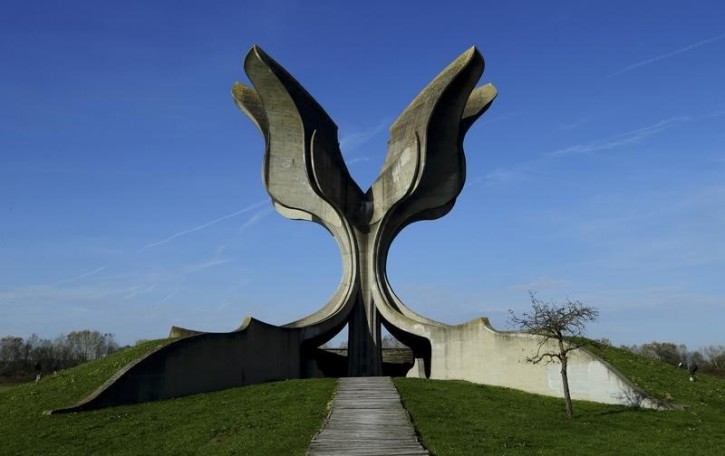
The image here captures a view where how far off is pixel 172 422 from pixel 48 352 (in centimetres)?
6345

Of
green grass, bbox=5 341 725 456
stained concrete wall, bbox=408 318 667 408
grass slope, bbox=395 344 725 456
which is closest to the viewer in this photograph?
grass slope, bbox=395 344 725 456

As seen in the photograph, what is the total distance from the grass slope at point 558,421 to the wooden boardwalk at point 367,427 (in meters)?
0.39

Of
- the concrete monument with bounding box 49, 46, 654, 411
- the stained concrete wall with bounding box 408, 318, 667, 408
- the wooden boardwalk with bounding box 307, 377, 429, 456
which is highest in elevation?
the concrete monument with bounding box 49, 46, 654, 411

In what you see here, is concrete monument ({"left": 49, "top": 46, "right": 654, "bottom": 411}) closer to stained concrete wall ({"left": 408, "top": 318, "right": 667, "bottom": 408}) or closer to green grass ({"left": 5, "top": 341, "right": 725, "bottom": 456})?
stained concrete wall ({"left": 408, "top": 318, "right": 667, "bottom": 408})

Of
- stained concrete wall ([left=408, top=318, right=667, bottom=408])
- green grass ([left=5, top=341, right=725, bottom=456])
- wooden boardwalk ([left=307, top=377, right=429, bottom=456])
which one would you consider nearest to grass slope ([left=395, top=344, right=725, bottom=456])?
green grass ([left=5, top=341, right=725, bottom=456])

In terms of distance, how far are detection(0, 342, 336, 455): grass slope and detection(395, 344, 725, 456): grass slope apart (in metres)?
2.71

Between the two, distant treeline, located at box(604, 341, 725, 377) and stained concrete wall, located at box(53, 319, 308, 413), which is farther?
distant treeline, located at box(604, 341, 725, 377)

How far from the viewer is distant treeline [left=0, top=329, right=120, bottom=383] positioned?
57219 millimetres

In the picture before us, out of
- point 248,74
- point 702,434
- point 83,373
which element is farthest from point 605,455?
point 248,74

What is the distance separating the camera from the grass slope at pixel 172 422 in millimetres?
12352

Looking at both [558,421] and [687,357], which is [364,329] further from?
[687,357]

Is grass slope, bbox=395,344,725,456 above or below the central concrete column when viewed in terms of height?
below

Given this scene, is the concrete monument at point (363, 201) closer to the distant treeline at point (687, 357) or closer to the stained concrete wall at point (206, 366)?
the stained concrete wall at point (206, 366)

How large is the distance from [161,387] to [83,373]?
13.7ft
